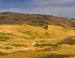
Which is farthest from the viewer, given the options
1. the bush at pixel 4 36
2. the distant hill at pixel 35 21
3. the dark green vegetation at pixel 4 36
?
the distant hill at pixel 35 21

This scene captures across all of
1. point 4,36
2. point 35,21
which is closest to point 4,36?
point 4,36

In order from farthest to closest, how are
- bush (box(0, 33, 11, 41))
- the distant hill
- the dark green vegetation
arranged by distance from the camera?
1. the distant hill
2. the dark green vegetation
3. bush (box(0, 33, 11, 41))

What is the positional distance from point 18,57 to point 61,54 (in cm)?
541

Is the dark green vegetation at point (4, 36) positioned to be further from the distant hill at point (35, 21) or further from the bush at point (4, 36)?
the distant hill at point (35, 21)

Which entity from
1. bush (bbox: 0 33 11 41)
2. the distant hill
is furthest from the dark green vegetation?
the distant hill

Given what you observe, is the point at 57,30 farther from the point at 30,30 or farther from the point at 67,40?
the point at 67,40

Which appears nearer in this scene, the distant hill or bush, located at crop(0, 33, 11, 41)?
bush, located at crop(0, 33, 11, 41)

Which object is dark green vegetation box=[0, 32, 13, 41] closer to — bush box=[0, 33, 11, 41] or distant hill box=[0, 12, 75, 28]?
bush box=[0, 33, 11, 41]

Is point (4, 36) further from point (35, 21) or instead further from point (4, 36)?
point (35, 21)

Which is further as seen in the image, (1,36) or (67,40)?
(1,36)

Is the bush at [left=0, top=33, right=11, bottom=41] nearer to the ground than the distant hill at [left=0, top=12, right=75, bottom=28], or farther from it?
farther from it

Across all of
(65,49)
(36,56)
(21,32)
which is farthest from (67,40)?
(21,32)

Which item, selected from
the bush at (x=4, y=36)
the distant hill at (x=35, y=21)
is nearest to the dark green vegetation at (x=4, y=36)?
Result: the bush at (x=4, y=36)

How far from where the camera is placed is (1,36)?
65.7 metres
